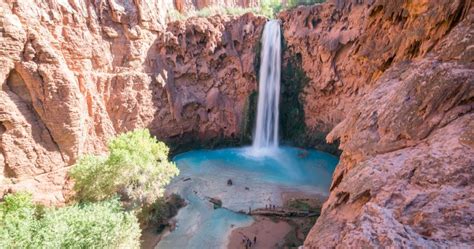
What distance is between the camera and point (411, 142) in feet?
13.5

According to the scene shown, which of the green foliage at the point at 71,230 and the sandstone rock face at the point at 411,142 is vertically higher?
the sandstone rock face at the point at 411,142

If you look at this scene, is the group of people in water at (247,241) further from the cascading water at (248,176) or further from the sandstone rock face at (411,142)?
the sandstone rock face at (411,142)

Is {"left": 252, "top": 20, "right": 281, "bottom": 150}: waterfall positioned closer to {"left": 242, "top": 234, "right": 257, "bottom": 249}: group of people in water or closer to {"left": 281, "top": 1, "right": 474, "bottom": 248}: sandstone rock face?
{"left": 242, "top": 234, "right": 257, "bottom": 249}: group of people in water

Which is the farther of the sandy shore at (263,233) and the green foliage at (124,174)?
the sandy shore at (263,233)

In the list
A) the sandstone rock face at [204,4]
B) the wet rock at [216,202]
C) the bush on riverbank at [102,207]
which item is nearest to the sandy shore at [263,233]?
the wet rock at [216,202]

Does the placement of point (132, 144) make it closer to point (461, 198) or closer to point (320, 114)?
point (461, 198)

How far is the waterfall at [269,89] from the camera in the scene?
23.9m

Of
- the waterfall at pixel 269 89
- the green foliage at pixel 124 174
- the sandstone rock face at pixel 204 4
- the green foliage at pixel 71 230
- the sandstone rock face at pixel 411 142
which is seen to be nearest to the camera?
the sandstone rock face at pixel 411 142

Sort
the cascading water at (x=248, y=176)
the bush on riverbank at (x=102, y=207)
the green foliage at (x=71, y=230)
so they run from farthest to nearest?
1. the cascading water at (x=248, y=176)
2. the bush on riverbank at (x=102, y=207)
3. the green foliage at (x=71, y=230)

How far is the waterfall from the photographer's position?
23.9m

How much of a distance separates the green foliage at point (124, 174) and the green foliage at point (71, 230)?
2.10 m

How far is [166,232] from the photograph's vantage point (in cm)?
1338

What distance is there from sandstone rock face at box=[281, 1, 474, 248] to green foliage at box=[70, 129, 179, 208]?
30.9ft

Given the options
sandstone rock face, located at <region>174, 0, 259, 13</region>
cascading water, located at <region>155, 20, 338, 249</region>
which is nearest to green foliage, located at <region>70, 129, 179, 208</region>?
cascading water, located at <region>155, 20, 338, 249</region>
